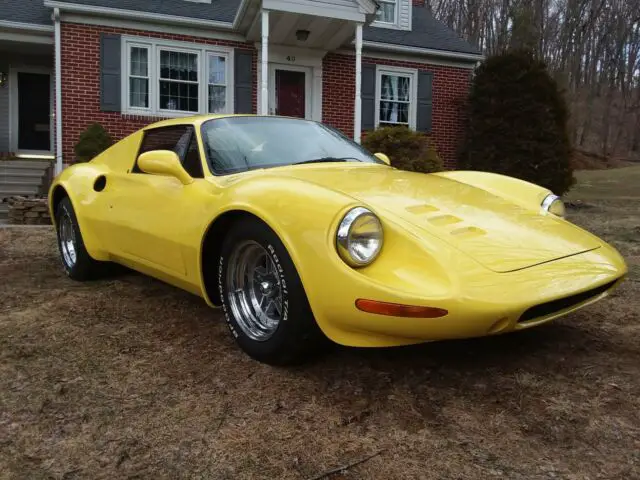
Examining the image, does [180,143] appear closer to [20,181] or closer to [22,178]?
[20,181]

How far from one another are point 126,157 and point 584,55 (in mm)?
36768

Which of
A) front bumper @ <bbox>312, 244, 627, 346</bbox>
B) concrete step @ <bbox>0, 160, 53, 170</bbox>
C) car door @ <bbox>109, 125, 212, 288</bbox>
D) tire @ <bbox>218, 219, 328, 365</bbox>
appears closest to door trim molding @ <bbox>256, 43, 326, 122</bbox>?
concrete step @ <bbox>0, 160, 53, 170</bbox>

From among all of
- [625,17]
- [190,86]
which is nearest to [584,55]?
[625,17]

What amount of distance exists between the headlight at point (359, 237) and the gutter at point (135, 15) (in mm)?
10093

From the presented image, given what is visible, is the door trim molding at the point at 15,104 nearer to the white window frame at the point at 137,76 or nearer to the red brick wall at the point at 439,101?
the white window frame at the point at 137,76

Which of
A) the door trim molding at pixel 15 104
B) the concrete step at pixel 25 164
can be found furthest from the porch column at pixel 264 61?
the door trim molding at pixel 15 104

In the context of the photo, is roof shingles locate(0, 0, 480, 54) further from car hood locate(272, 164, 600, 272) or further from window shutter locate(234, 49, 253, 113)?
car hood locate(272, 164, 600, 272)

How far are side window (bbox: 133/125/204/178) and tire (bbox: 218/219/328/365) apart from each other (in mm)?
655

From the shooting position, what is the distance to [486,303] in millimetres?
2074

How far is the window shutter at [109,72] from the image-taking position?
10812 millimetres

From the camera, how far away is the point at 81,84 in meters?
10.8

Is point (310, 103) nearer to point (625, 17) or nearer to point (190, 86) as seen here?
point (190, 86)

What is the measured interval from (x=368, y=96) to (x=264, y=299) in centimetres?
1074

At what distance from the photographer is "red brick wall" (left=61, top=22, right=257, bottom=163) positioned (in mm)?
10664
